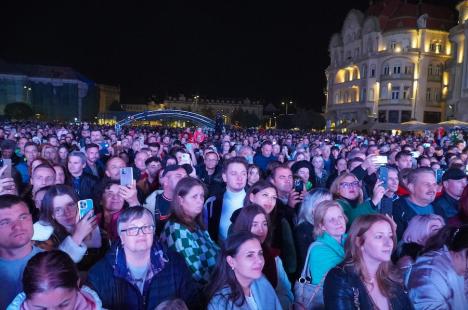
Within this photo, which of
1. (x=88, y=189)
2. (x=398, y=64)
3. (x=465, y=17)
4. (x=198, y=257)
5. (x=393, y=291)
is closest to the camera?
(x=393, y=291)

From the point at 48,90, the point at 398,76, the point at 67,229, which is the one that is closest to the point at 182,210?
the point at 67,229

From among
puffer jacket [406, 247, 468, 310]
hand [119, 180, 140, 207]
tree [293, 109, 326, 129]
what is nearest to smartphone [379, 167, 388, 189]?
puffer jacket [406, 247, 468, 310]

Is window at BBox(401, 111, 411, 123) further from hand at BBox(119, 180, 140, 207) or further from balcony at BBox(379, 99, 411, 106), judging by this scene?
hand at BBox(119, 180, 140, 207)

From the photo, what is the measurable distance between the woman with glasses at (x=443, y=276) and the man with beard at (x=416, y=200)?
1.88 metres

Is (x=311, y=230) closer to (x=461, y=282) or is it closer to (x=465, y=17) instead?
(x=461, y=282)

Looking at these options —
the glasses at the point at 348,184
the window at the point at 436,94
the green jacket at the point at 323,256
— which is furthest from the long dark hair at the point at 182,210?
the window at the point at 436,94

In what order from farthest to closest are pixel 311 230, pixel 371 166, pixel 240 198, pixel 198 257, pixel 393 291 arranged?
pixel 371 166 < pixel 240 198 < pixel 311 230 < pixel 198 257 < pixel 393 291

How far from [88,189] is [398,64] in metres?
50.3

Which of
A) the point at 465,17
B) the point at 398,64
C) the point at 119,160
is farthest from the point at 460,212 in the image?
the point at 398,64

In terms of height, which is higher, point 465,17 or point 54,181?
point 465,17

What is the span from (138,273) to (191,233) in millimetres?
851

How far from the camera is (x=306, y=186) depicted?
755 centimetres

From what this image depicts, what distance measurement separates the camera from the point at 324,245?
3.78m

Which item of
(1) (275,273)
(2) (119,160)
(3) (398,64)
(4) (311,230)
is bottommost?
(1) (275,273)
